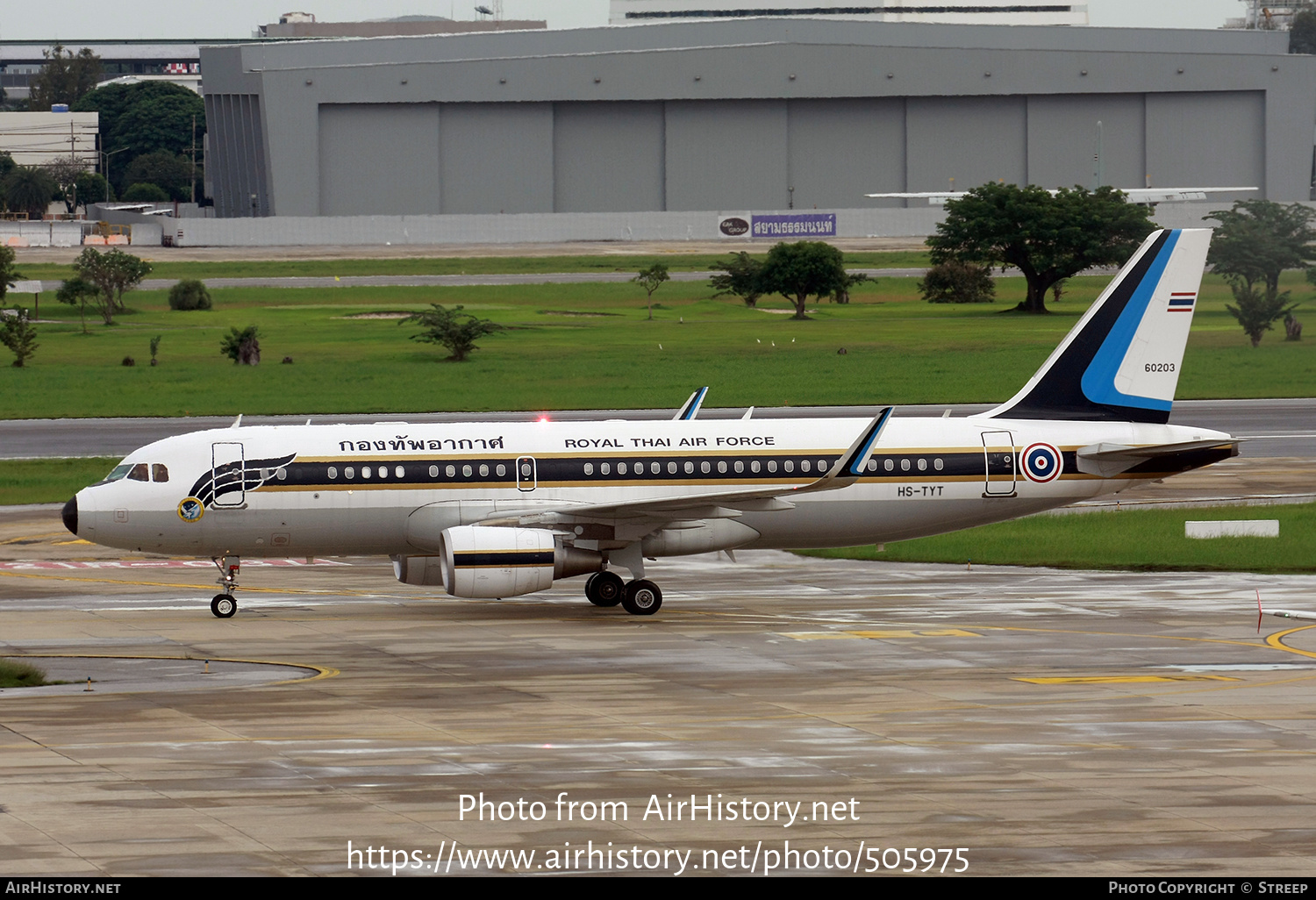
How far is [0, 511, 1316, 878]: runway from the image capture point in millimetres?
17812

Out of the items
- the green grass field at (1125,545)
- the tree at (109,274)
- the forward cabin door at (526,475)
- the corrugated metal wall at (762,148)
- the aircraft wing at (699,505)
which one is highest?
the corrugated metal wall at (762,148)

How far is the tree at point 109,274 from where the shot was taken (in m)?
123

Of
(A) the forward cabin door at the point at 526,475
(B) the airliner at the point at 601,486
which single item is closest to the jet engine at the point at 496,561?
(B) the airliner at the point at 601,486

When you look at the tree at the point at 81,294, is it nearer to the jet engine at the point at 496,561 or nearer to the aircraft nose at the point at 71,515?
the aircraft nose at the point at 71,515

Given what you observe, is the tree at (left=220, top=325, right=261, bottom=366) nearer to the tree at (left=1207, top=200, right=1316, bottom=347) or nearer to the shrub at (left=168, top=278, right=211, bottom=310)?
the shrub at (left=168, top=278, right=211, bottom=310)

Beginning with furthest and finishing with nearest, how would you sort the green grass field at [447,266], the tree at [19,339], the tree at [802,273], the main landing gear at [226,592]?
the green grass field at [447,266] → the tree at [802,273] → the tree at [19,339] → the main landing gear at [226,592]

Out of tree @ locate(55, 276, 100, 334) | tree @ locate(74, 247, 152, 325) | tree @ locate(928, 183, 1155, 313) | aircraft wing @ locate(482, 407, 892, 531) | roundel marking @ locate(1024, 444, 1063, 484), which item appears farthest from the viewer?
tree @ locate(74, 247, 152, 325)

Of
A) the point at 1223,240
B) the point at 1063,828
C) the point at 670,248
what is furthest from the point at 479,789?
the point at 670,248

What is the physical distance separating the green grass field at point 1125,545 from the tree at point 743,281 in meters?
81.4

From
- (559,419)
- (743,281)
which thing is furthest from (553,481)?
(743,281)

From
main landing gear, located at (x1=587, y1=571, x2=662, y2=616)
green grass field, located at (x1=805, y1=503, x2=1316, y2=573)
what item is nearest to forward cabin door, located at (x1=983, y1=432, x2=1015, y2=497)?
green grass field, located at (x1=805, y1=503, x2=1316, y2=573)

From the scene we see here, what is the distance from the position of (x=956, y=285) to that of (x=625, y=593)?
9854cm

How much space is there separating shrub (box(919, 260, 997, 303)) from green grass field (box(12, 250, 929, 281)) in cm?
3227

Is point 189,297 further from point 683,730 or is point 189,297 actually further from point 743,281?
point 683,730
